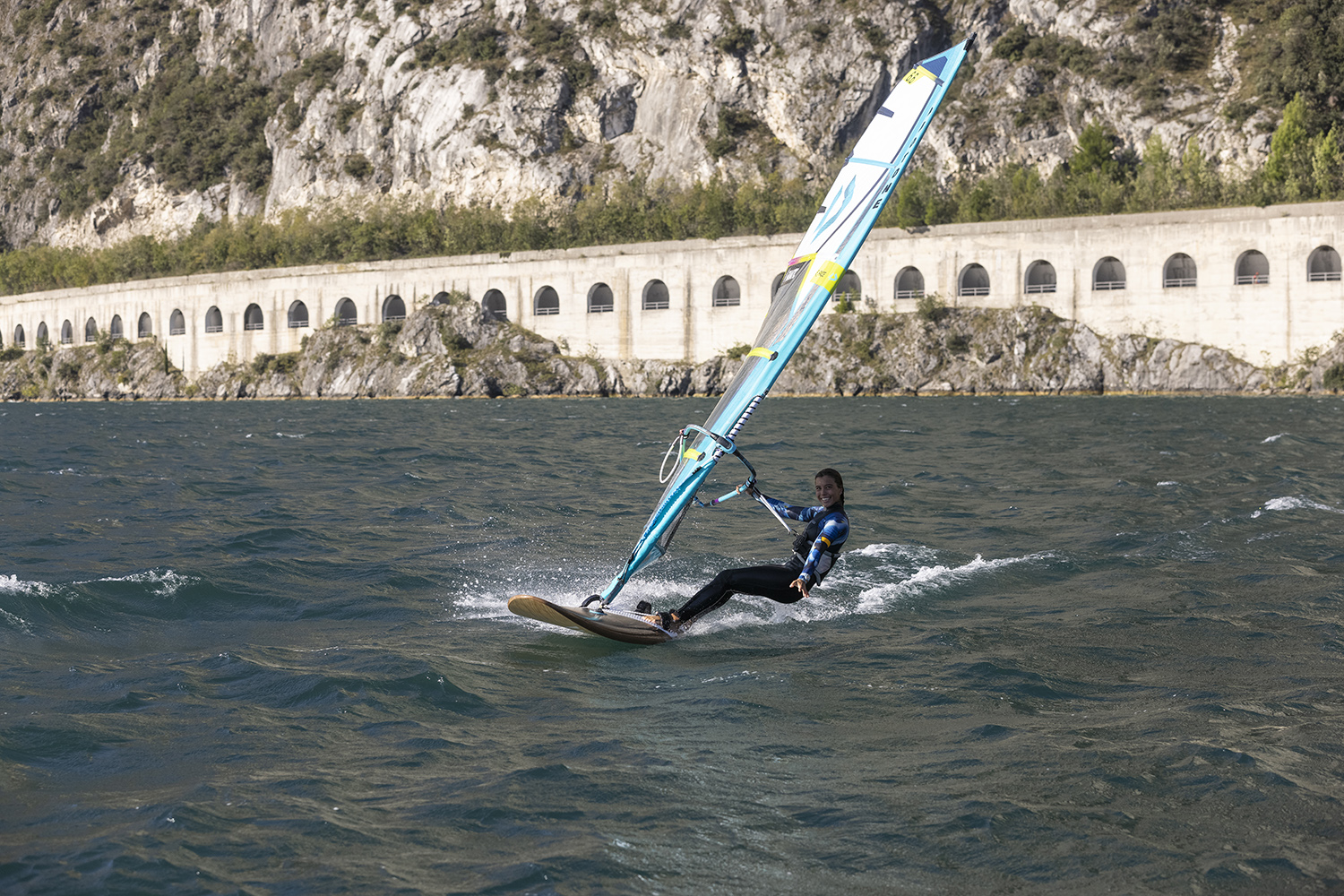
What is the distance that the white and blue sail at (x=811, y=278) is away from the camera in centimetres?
1205

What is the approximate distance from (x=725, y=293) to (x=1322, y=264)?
31.3 meters

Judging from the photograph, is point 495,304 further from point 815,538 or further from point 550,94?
point 815,538

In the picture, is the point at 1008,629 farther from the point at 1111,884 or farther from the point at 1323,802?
the point at 1111,884

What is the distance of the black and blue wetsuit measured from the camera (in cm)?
1223

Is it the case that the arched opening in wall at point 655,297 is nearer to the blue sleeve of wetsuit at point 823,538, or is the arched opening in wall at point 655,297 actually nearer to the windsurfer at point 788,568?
the windsurfer at point 788,568

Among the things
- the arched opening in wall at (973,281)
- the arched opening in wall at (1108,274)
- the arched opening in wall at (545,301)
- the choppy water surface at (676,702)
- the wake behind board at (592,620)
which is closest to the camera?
the choppy water surface at (676,702)

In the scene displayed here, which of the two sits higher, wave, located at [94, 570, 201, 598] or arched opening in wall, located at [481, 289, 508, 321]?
arched opening in wall, located at [481, 289, 508, 321]

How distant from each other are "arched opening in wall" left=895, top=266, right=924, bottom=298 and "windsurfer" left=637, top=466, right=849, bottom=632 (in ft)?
180

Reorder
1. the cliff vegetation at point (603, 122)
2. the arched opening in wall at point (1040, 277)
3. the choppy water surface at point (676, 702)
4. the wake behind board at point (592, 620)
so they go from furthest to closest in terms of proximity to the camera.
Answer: the cliff vegetation at point (603, 122)
the arched opening in wall at point (1040, 277)
the wake behind board at point (592, 620)
the choppy water surface at point (676, 702)

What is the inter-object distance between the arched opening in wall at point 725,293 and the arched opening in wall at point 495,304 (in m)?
14.6

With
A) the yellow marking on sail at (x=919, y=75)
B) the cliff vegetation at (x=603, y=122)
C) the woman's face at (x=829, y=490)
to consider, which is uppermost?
the cliff vegetation at (x=603, y=122)

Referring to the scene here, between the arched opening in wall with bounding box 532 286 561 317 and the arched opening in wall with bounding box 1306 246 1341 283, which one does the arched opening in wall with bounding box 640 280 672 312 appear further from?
the arched opening in wall with bounding box 1306 246 1341 283

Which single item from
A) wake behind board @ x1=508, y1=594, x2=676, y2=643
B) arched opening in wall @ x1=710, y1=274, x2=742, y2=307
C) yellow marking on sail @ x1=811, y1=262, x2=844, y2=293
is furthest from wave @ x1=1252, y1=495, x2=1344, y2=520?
arched opening in wall @ x1=710, y1=274, x2=742, y2=307

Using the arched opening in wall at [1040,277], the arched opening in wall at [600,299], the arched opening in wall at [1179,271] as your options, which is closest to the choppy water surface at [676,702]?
the arched opening in wall at [1179,271]
